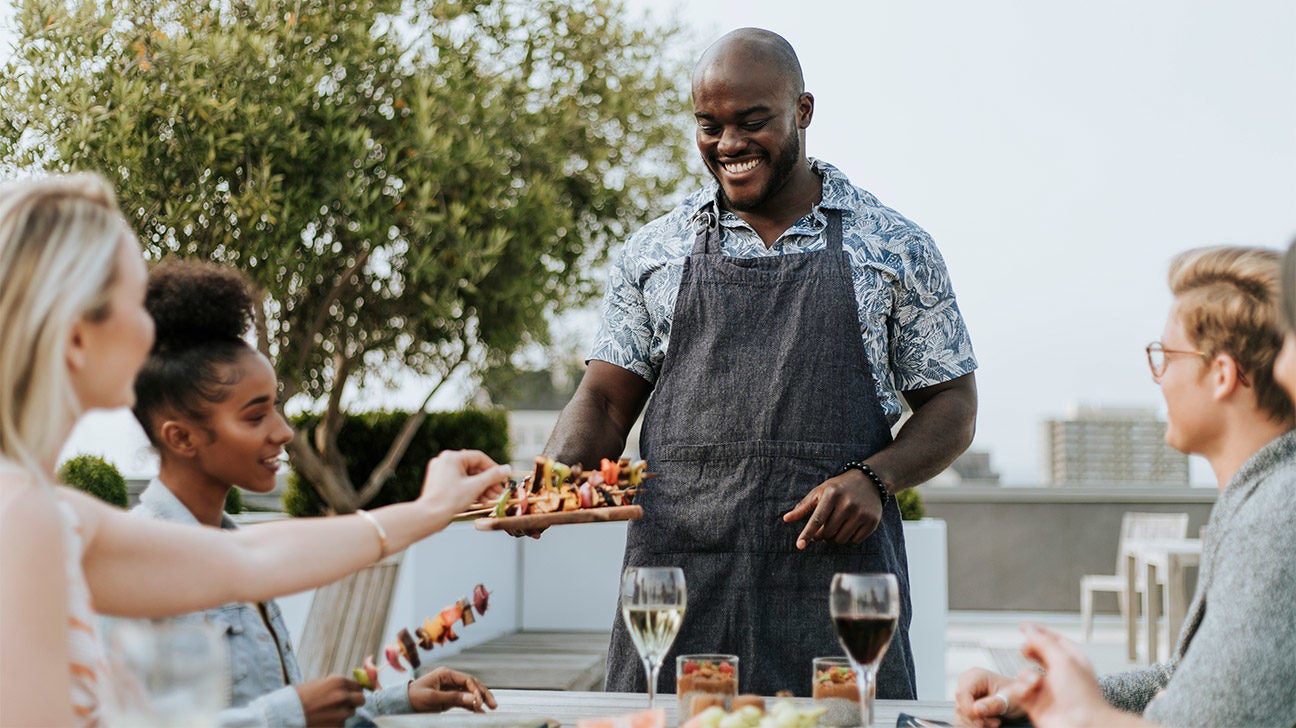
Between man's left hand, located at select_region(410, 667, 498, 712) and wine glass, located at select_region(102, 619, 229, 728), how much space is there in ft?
2.49

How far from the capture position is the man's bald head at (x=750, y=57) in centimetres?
260

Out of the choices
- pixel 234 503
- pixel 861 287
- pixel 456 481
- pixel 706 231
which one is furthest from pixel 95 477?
pixel 456 481

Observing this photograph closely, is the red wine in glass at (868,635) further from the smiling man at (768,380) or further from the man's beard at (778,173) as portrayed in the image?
the man's beard at (778,173)

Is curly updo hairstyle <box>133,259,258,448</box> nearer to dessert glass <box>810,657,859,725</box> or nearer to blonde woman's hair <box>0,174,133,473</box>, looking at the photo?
blonde woman's hair <box>0,174,133,473</box>

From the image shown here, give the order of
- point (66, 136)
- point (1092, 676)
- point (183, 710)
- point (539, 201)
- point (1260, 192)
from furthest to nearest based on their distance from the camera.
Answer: point (1260, 192)
point (539, 201)
point (66, 136)
point (1092, 676)
point (183, 710)

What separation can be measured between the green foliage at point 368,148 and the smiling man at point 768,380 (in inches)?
144

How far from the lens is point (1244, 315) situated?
1657mm

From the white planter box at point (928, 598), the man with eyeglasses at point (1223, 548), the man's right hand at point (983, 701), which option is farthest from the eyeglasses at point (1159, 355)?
the white planter box at point (928, 598)

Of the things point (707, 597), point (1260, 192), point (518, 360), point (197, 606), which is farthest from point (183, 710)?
point (1260, 192)

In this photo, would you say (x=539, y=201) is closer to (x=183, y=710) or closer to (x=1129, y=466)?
(x=183, y=710)

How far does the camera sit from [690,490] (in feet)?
8.32

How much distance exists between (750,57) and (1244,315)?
48.0 inches

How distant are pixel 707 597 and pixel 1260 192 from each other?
→ 12099 mm

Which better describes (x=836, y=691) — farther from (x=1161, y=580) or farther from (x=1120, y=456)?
(x=1120, y=456)
